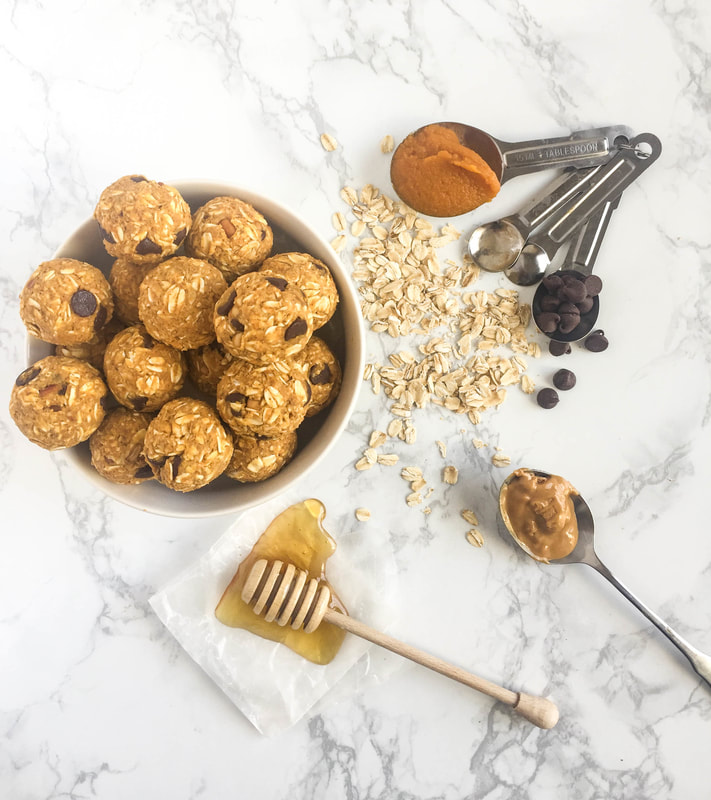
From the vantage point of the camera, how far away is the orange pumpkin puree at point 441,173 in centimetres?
114

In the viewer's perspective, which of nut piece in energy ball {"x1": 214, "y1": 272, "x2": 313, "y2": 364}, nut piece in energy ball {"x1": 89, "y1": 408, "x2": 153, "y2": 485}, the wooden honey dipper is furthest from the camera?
the wooden honey dipper

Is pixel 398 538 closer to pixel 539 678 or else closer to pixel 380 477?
pixel 380 477

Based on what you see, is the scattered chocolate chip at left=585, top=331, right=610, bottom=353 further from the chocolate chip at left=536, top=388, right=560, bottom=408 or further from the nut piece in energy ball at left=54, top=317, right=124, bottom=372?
the nut piece in energy ball at left=54, top=317, right=124, bottom=372

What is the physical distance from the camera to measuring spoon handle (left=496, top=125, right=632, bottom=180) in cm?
118

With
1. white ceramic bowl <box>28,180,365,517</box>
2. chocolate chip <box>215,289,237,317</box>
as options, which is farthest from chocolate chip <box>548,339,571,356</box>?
chocolate chip <box>215,289,237,317</box>

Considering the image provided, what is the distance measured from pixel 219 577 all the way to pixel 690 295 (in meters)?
1.03

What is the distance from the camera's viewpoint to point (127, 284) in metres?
0.89

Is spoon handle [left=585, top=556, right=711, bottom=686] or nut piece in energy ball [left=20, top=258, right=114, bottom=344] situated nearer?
nut piece in energy ball [left=20, top=258, right=114, bottom=344]

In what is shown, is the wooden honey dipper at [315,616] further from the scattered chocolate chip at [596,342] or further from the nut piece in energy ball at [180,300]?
the scattered chocolate chip at [596,342]

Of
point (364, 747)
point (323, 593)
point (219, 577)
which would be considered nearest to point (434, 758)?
point (364, 747)

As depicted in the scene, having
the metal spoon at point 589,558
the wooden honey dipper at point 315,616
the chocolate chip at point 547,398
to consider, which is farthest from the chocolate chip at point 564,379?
the wooden honey dipper at point 315,616

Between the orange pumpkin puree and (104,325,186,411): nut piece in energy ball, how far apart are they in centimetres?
56

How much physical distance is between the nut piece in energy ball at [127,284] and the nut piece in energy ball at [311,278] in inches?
6.6

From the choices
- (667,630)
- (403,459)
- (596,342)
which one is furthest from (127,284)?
(667,630)
